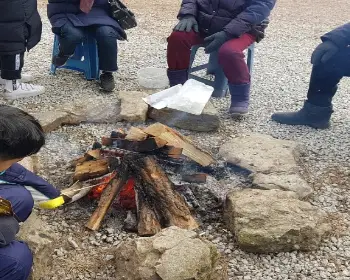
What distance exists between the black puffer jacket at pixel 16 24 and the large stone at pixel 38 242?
207 centimetres

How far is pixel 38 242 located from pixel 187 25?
2.63 meters

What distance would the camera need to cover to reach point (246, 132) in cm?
434

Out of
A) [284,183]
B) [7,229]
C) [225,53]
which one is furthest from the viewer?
[225,53]

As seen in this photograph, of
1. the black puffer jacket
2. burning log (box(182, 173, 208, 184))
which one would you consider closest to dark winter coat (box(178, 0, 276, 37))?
the black puffer jacket

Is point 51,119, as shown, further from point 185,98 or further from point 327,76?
point 327,76

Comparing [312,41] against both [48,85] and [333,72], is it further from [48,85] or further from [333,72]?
[48,85]

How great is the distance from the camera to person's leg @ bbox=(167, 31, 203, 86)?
464 centimetres

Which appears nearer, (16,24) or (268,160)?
(268,160)

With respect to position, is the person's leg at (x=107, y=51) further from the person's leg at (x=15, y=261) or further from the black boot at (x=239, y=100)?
the person's leg at (x=15, y=261)

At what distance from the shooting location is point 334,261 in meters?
2.84

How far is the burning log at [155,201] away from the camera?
2986 millimetres

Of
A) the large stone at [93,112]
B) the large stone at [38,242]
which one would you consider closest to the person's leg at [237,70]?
the large stone at [93,112]

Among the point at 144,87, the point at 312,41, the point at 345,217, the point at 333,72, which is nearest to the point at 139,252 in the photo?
the point at 345,217

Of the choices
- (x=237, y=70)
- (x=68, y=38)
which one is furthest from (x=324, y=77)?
(x=68, y=38)
